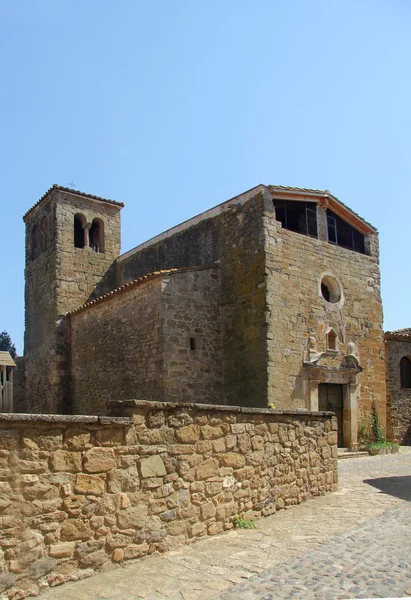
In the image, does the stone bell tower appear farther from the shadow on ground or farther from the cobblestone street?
the cobblestone street

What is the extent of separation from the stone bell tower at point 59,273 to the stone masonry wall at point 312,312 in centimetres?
768

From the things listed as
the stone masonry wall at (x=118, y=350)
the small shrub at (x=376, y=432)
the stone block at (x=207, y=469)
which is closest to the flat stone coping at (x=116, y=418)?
the stone block at (x=207, y=469)

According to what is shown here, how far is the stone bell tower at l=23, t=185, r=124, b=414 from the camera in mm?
18531

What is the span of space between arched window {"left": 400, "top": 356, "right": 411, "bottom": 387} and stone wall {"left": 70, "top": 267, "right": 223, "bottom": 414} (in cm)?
793

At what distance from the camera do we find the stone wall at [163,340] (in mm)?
13609

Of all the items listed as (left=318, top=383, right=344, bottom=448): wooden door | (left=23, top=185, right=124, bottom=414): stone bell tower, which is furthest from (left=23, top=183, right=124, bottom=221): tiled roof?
(left=318, top=383, right=344, bottom=448): wooden door

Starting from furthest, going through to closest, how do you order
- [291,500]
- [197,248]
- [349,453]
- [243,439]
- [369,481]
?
[197,248]
[349,453]
[369,481]
[291,500]
[243,439]

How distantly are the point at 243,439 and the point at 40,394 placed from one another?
14.2 m

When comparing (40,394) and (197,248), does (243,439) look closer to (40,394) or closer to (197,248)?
(197,248)

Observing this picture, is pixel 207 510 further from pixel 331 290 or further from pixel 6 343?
pixel 6 343

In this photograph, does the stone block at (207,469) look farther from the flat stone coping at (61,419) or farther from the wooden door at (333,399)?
the wooden door at (333,399)

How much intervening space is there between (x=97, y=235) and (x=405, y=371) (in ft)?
39.7

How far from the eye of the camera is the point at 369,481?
34.4 feet

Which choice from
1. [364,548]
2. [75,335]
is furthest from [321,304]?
[364,548]
